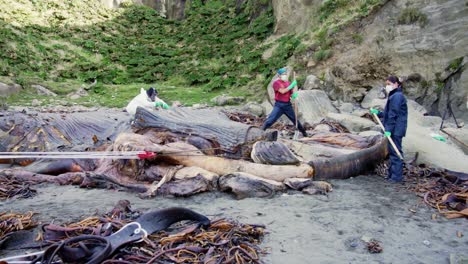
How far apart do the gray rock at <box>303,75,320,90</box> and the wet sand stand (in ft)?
23.2

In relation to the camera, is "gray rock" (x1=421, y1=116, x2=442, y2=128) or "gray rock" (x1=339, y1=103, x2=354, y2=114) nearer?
"gray rock" (x1=421, y1=116, x2=442, y2=128)

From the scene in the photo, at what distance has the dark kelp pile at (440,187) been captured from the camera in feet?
14.6

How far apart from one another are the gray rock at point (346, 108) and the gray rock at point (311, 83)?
1.25 metres

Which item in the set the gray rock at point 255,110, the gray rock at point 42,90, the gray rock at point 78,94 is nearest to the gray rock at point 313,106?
the gray rock at point 255,110

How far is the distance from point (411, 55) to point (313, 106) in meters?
3.70

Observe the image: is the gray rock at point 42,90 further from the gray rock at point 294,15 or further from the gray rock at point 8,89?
the gray rock at point 294,15

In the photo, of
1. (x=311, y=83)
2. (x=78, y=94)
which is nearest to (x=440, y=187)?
(x=311, y=83)

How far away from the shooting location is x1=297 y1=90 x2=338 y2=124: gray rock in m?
10.2

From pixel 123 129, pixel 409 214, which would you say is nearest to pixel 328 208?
pixel 409 214

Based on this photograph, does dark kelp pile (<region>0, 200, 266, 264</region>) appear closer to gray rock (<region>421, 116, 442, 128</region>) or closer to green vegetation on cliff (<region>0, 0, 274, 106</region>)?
gray rock (<region>421, 116, 442, 128</region>)

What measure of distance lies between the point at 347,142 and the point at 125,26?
21863mm

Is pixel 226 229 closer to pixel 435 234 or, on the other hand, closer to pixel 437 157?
pixel 435 234

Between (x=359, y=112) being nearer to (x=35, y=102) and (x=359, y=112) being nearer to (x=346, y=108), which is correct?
(x=346, y=108)

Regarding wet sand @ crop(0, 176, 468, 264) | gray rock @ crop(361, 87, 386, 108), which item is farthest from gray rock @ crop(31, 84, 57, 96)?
gray rock @ crop(361, 87, 386, 108)
